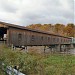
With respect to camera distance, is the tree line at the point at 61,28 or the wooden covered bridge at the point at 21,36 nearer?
the wooden covered bridge at the point at 21,36

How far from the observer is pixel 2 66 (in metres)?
9.00

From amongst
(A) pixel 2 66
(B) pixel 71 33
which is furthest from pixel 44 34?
(B) pixel 71 33

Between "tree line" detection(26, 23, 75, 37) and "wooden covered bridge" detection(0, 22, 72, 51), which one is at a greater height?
"tree line" detection(26, 23, 75, 37)

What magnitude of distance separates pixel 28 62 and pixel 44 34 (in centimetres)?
3337

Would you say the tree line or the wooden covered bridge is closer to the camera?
the wooden covered bridge

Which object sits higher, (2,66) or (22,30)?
(22,30)

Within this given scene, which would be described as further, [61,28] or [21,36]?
[61,28]

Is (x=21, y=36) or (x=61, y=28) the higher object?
(x=61, y=28)

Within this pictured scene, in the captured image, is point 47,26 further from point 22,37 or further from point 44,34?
point 22,37

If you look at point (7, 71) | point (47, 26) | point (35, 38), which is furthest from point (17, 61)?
point (47, 26)

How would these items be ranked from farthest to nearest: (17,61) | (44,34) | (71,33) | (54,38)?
(71,33)
(54,38)
(44,34)
(17,61)

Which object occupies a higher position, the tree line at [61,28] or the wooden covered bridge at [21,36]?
the tree line at [61,28]

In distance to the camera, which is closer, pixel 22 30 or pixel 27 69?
pixel 27 69

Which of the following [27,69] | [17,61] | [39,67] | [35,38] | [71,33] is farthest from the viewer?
[71,33]
